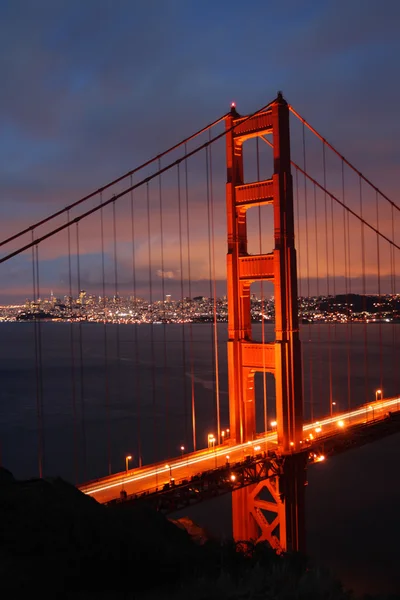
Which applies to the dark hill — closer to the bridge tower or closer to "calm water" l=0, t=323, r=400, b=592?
"calm water" l=0, t=323, r=400, b=592

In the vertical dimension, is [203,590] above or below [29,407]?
above

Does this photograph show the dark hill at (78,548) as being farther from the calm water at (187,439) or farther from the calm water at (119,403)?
the calm water at (119,403)

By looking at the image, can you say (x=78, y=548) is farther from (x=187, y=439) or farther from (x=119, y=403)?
(x=119, y=403)

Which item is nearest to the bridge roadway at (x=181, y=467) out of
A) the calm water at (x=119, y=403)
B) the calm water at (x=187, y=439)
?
the calm water at (x=119, y=403)

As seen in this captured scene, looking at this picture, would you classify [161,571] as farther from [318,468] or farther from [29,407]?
[29,407]

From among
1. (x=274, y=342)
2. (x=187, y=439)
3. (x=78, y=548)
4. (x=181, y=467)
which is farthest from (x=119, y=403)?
(x=78, y=548)

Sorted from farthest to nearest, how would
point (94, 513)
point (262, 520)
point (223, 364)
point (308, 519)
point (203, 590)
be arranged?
point (223, 364) → point (308, 519) → point (262, 520) → point (94, 513) → point (203, 590)

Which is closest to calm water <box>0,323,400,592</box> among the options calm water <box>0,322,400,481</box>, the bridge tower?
calm water <box>0,322,400,481</box>

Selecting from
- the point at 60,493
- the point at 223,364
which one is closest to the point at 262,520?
the point at 60,493
